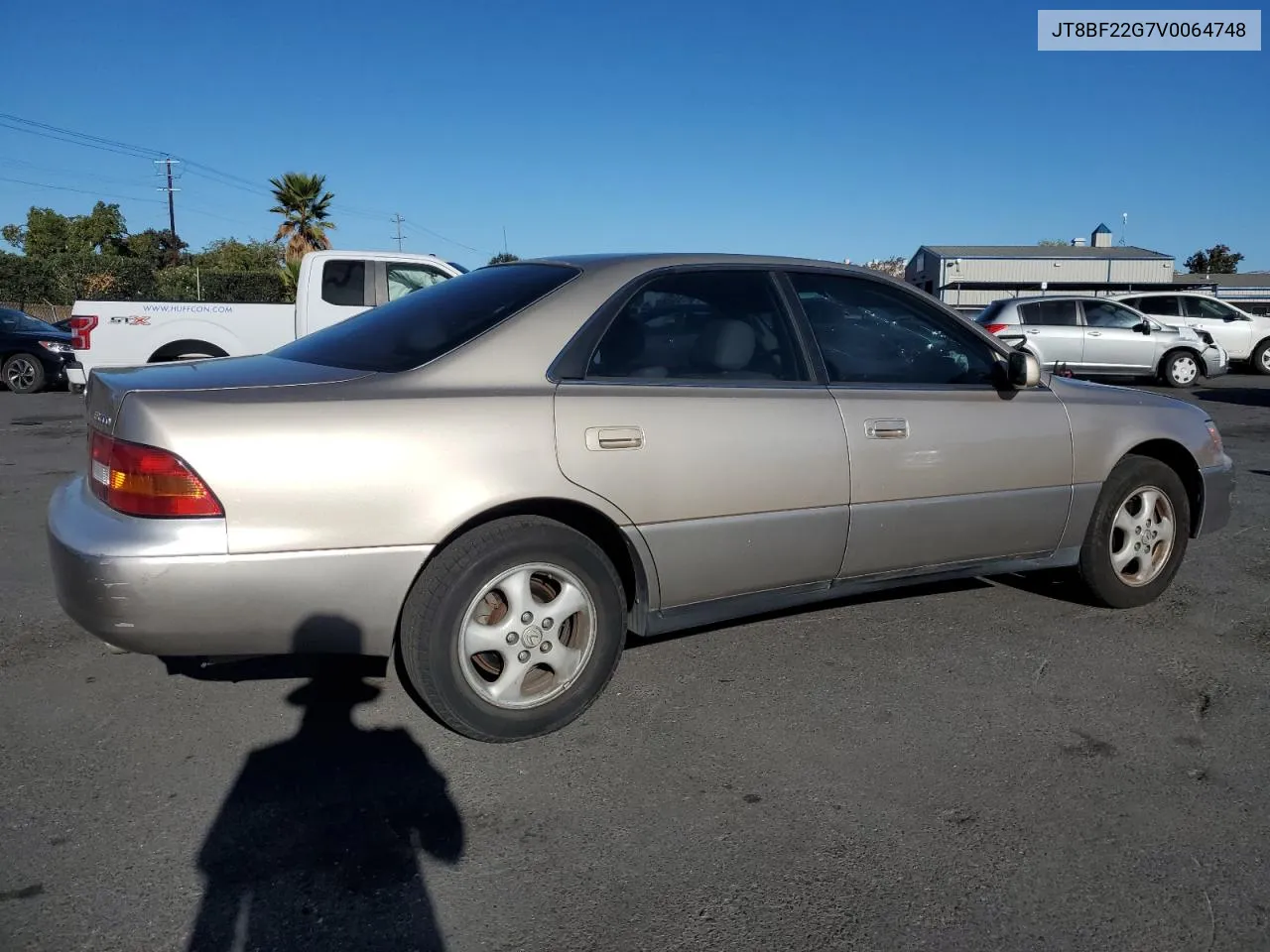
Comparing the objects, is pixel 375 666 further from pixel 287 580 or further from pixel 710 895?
pixel 710 895

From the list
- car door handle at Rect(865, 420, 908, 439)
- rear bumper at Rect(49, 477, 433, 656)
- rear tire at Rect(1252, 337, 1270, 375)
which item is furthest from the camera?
rear tire at Rect(1252, 337, 1270, 375)

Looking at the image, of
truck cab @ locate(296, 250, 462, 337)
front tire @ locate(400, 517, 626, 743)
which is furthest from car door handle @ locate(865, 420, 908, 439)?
truck cab @ locate(296, 250, 462, 337)

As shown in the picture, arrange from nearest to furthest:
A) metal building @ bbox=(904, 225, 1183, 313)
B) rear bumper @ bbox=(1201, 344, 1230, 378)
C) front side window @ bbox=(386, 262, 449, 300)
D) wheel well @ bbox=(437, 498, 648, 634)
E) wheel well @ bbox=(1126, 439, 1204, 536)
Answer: wheel well @ bbox=(437, 498, 648, 634), wheel well @ bbox=(1126, 439, 1204, 536), front side window @ bbox=(386, 262, 449, 300), rear bumper @ bbox=(1201, 344, 1230, 378), metal building @ bbox=(904, 225, 1183, 313)

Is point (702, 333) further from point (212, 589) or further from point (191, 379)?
point (212, 589)

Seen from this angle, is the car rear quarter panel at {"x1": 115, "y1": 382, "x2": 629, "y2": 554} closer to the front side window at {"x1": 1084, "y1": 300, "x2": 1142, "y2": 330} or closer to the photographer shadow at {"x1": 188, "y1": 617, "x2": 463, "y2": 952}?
the photographer shadow at {"x1": 188, "y1": 617, "x2": 463, "y2": 952}

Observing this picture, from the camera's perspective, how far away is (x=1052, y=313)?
16.8m

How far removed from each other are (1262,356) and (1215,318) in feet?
5.07

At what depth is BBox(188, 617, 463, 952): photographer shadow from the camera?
89.7 inches

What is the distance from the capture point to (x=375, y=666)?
153 inches

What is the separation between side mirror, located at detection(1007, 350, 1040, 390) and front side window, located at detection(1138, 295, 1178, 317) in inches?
686

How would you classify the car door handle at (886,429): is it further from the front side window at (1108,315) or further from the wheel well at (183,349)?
the front side window at (1108,315)

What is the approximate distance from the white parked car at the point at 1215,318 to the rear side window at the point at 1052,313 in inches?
113

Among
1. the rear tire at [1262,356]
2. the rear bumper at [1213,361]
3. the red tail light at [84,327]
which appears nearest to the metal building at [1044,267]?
the rear tire at [1262,356]

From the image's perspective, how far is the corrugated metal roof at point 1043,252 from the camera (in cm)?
4928
